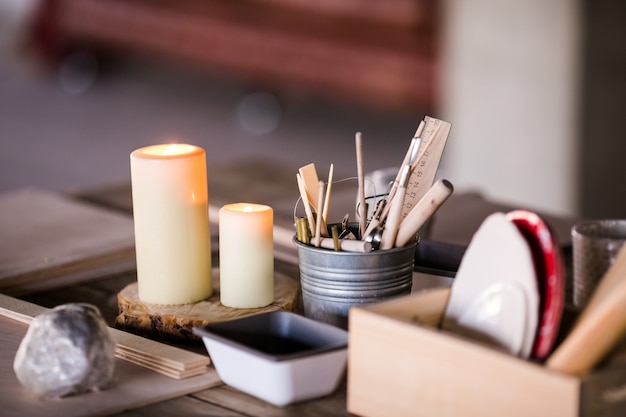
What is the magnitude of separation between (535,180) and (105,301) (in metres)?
2.44

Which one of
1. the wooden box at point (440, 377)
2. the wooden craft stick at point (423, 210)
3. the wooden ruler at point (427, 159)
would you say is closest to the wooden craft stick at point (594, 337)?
the wooden box at point (440, 377)

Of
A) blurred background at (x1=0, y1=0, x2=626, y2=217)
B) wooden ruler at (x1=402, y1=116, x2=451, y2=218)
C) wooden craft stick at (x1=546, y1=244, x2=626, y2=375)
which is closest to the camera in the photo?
wooden craft stick at (x1=546, y1=244, x2=626, y2=375)

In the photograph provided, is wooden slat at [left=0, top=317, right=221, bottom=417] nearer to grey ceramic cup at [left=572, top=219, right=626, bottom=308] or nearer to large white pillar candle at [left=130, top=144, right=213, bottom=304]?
large white pillar candle at [left=130, top=144, right=213, bottom=304]

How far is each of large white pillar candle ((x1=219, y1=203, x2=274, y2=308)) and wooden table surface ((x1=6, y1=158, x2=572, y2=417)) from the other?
0.08m

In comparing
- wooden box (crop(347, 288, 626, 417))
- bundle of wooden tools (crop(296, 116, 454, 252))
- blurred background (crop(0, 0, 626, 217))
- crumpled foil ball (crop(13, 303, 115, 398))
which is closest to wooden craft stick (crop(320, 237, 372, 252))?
bundle of wooden tools (crop(296, 116, 454, 252))

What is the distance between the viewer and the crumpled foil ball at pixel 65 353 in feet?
3.06

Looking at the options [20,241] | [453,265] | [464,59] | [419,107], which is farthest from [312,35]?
[453,265]

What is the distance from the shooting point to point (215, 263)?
1477mm

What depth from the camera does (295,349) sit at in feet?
3.33

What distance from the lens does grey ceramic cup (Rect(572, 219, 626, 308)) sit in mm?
1144

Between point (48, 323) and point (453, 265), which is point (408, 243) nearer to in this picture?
point (453, 265)

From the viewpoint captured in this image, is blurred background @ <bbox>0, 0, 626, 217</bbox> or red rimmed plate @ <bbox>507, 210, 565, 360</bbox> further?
blurred background @ <bbox>0, 0, 626, 217</bbox>

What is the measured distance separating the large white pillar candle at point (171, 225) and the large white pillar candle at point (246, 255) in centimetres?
4

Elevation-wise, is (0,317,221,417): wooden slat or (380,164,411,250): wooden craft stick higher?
(380,164,411,250): wooden craft stick
